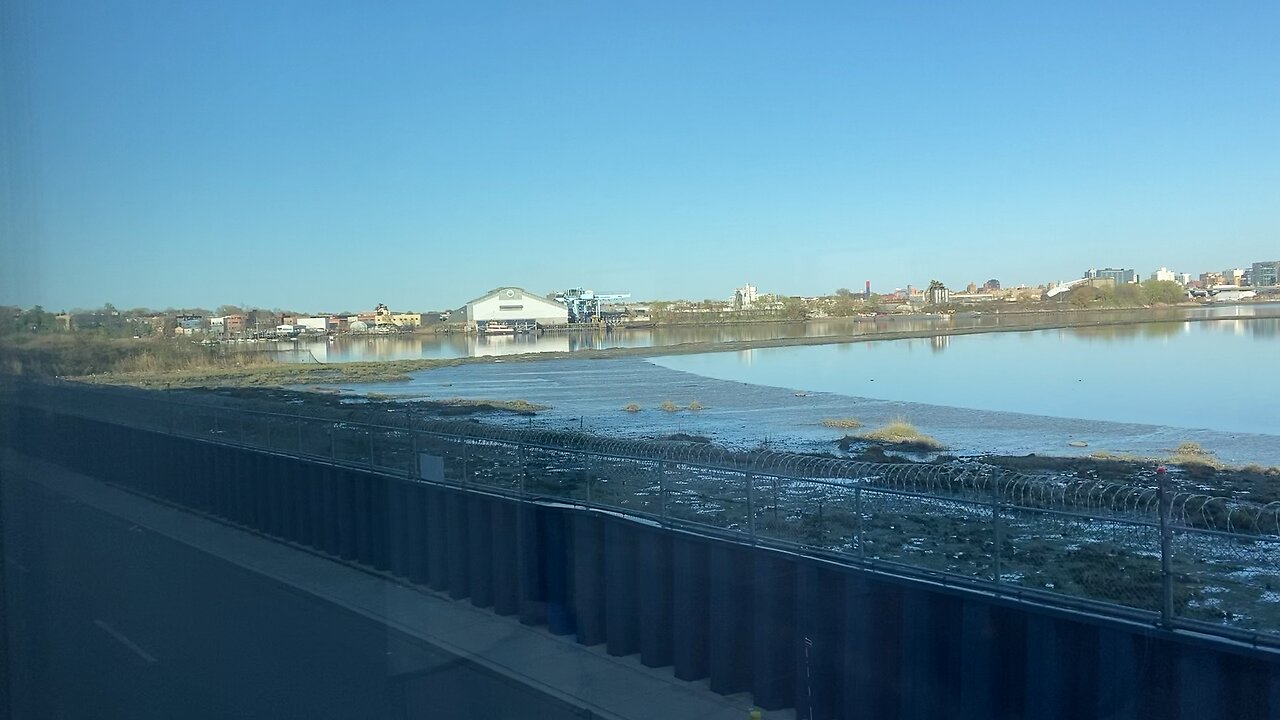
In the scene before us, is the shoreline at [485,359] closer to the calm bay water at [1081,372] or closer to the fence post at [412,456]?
the calm bay water at [1081,372]

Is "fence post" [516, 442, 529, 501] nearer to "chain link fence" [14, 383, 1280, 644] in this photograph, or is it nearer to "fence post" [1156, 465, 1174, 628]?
"chain link fence" [14, 383, 1280, 644]

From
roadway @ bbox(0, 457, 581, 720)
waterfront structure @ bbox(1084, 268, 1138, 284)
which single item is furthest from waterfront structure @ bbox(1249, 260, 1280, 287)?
roadway @ bbox(0, 457, 581, 720)

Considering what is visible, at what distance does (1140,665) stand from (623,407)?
67.1 ft

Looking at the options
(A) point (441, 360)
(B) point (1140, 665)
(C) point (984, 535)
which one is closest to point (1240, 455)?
(C) point (984, 535)

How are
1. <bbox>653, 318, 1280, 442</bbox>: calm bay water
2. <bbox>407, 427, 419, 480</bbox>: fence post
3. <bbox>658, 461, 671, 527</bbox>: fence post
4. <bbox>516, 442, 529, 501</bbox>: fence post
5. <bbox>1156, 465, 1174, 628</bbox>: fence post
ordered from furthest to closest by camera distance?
<bbox>653, 318, 1280, 442</bbox>: calm bay water → <bbox>407, 427, 419, 480</bbox>: fence post → <bbox>516, 442, 529, 501</bbox>: fence post → <bbox>658, 461, 671, 527</bbox>: fence post → <bbox>1156, 465, 1174, 628</bbox>: fence post

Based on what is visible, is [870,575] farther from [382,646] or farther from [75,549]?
[75,549]

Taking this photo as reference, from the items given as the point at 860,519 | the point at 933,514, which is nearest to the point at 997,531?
the point at 933,514

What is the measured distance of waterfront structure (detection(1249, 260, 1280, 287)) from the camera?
1387 cm

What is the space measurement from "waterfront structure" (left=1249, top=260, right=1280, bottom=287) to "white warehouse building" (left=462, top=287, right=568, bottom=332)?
1503cm

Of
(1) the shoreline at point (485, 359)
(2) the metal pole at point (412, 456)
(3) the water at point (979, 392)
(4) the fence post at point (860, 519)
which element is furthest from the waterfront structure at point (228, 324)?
(4) the fence post at point (860, 519)

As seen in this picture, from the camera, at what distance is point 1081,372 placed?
27.3 m

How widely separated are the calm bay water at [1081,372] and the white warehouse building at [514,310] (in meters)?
8.52

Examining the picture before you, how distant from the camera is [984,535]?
7.60 metres

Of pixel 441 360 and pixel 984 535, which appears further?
pixel 441 360
